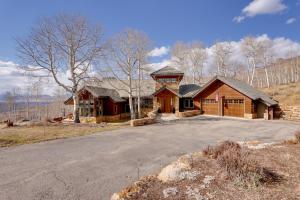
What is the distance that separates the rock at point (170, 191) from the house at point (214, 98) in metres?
Result: 21.5

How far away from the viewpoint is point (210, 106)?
27.7 meters

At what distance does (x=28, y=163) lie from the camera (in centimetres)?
878

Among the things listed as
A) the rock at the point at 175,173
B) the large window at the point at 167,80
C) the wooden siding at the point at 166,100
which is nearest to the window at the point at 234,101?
the wooden siding at the point at 166,100

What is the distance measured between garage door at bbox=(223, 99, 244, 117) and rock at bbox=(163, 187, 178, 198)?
73.5ft

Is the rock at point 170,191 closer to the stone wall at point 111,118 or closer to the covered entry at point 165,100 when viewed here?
the stone wall at point 111,118

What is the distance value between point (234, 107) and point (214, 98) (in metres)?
2.79

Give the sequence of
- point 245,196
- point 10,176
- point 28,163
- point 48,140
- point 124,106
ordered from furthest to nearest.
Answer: point 124,106 < point 48,140 < point 28,163 < point 10,176 < point 245,196

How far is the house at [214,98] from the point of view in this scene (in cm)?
2425

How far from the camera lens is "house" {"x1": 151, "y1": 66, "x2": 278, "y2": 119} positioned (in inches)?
955

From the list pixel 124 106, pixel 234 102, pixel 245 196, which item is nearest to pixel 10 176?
pixel 245 196

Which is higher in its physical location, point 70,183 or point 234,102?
point 234,102

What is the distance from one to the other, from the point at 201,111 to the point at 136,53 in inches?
469

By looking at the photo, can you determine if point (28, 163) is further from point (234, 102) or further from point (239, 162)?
point (234, 102)

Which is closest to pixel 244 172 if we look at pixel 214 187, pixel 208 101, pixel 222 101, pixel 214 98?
pixel 214 187
